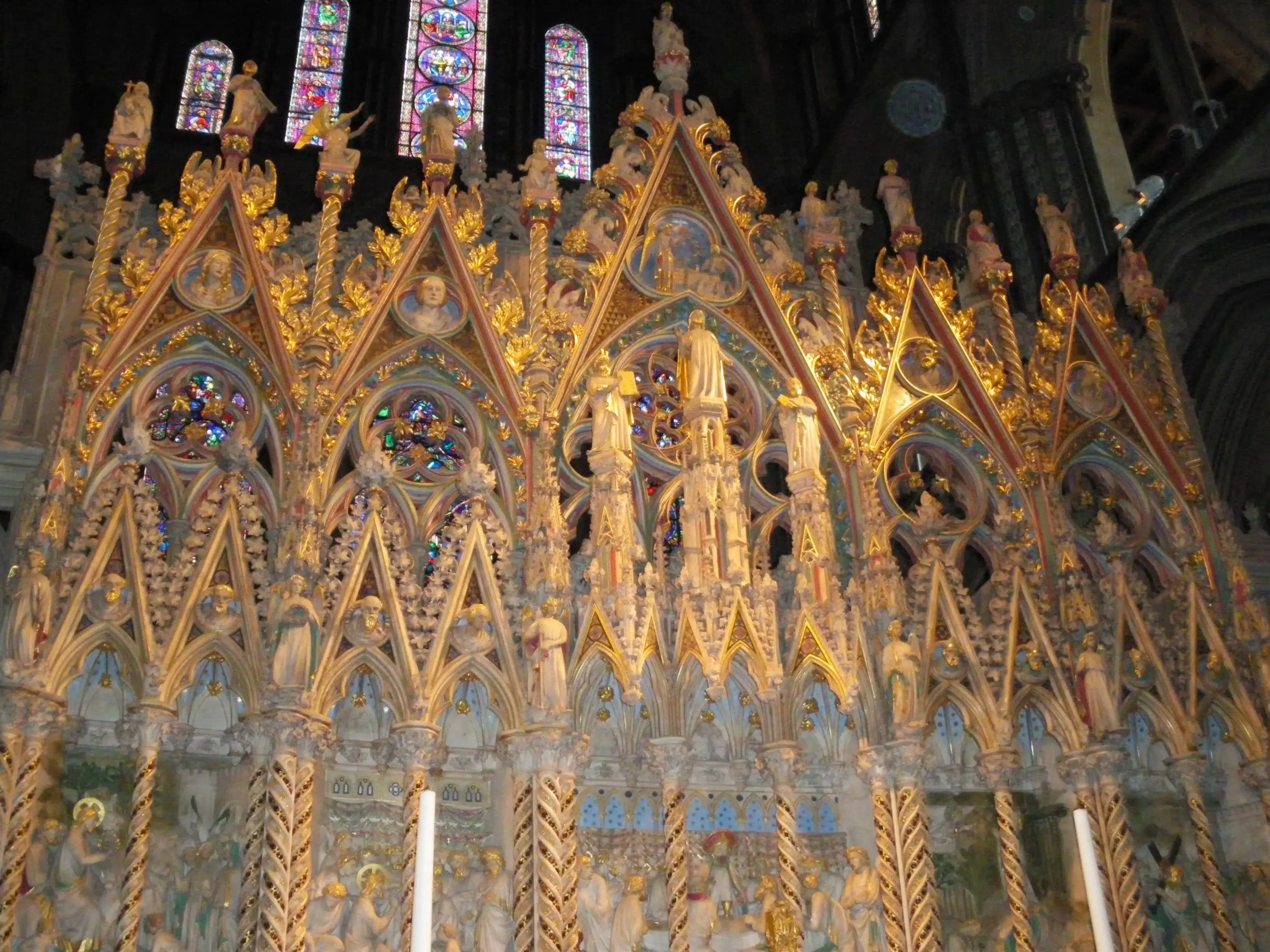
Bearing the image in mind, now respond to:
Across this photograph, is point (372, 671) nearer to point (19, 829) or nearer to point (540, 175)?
point (19, 829)

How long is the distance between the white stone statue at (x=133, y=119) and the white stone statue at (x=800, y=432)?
19.6 ft

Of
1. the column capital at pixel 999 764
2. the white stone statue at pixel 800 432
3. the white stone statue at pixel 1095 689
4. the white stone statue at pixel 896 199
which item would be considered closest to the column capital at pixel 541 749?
the white stone statue at pixel 800 432

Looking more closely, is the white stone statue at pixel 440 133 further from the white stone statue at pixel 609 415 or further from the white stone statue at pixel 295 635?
the white stone statue at pixel 295 635

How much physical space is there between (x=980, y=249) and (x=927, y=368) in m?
1.69

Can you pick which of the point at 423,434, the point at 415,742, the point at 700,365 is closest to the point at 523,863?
the point at 415,742

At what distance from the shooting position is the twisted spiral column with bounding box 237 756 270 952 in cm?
888

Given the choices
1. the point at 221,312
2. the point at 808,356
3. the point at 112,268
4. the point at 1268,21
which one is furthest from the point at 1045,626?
the point at 1268,21

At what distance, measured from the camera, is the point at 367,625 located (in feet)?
32.3

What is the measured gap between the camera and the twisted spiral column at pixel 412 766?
374 inches

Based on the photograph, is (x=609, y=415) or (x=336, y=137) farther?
(x=336, y=137)

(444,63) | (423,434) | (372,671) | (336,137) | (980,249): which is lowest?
(372,671)

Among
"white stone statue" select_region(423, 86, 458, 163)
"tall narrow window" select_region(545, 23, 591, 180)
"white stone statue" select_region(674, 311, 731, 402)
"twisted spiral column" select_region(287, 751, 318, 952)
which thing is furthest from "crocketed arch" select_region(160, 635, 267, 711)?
"tall narrow window" select_region(545, 23, 591, 180)

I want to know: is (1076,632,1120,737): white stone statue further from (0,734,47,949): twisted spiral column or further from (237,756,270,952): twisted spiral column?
(0,734,47,949): twisted spiral column

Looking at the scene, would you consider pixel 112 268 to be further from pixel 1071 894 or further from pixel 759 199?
pixel 1071 894
